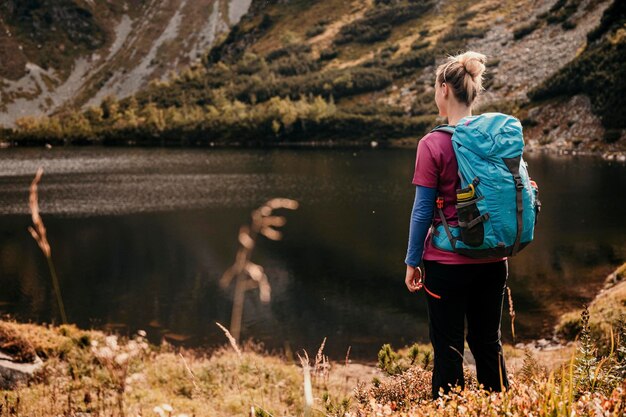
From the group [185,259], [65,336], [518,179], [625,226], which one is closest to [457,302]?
[518,179]

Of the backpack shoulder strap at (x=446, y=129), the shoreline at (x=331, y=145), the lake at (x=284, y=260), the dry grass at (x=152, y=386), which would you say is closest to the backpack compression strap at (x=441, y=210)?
the backpack shoulder strap at (x=446, y=129)

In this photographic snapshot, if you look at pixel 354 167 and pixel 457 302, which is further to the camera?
pixel 354 167

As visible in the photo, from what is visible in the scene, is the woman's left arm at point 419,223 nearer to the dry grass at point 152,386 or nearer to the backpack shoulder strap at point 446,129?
the backpack shoulder strap at point 446,129

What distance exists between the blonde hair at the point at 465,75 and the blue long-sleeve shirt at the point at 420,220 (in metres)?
0.87

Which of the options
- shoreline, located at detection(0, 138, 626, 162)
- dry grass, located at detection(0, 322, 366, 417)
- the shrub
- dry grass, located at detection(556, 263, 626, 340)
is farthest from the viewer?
the shrub

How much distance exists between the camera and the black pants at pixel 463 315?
4.47 metres

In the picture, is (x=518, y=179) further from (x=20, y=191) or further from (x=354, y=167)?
(x=354, y=167)

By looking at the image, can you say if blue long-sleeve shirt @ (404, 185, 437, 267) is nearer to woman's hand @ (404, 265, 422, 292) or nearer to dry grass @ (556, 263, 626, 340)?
woman's hand @ (404, 265, 422, 292)

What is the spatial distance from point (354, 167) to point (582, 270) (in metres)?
42.6

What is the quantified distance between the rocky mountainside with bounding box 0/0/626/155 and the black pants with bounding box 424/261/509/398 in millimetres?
68331

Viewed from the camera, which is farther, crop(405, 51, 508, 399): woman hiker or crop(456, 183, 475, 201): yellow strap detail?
crop(405, 51, 508, 399): woman hiker

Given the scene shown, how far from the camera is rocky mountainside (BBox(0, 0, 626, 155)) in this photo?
7781 centimetres

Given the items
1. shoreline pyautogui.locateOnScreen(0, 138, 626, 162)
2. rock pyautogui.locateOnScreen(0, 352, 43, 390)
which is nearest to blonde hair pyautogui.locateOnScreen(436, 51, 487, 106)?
rock pyautogui.locateOnScreen(0, 352, 43, 390)

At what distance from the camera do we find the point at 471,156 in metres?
4.21
